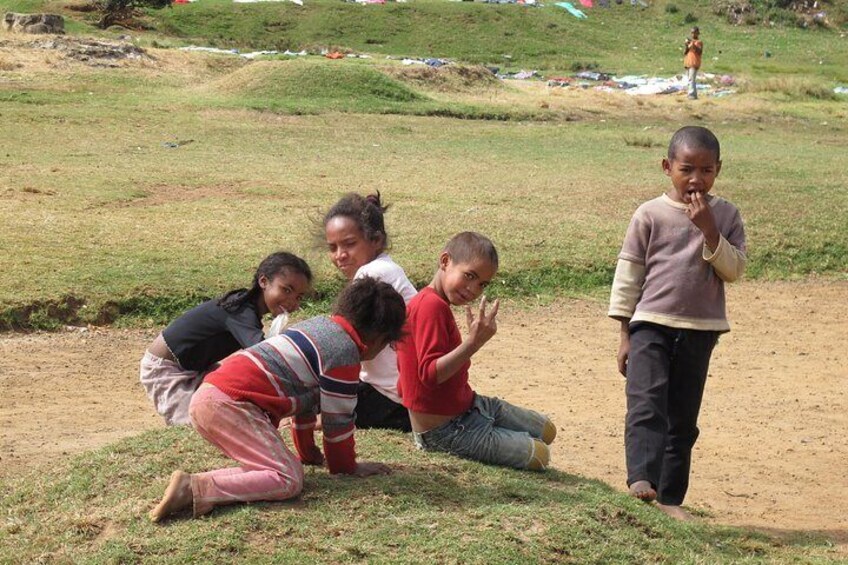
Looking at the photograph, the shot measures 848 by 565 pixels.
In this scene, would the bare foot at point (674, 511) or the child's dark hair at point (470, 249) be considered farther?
the bare foot at point (674, 511)

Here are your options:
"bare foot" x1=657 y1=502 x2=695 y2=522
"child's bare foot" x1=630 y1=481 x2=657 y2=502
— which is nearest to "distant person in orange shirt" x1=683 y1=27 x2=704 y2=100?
"bare foot" x1=657 y1=502 x2=695 y2=522

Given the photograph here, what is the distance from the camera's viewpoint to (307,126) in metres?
18.0

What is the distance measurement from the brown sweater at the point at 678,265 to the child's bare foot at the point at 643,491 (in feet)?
2.06

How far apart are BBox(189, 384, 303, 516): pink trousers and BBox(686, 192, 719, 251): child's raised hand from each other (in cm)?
174

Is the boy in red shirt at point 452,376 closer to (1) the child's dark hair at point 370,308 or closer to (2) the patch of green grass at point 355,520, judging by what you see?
(2) the patch of green grass at point 355,520

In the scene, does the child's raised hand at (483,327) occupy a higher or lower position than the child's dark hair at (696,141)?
lower

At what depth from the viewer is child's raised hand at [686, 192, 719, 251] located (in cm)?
478

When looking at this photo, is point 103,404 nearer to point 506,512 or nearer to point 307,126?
point 506,512

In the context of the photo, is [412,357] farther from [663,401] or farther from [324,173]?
[324,173]

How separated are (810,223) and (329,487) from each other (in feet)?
27.3

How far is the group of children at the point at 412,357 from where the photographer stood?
4.22 metres

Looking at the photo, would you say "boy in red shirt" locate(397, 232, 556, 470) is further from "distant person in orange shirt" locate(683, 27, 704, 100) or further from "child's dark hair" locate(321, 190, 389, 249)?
"distant person in orange shirt" locate(683, 27, 704, 100)

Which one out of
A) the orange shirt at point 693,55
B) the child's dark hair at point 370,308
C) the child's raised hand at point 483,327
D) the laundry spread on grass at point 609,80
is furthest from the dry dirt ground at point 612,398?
the laundry spread on grass at point 609,80

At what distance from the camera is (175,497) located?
13.0 ft
